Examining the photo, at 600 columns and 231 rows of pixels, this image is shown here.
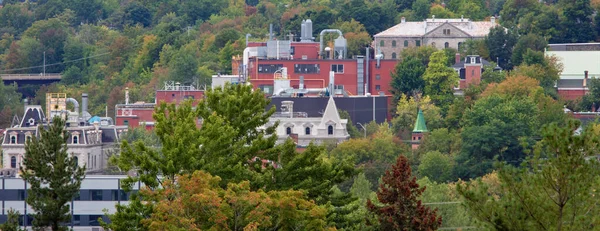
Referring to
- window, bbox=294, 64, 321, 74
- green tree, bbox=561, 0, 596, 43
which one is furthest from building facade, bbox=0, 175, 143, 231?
green tree, bbox=561, 0, 596, 43

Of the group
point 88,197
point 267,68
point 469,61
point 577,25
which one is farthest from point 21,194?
point 577,25

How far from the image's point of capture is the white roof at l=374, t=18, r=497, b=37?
131 m

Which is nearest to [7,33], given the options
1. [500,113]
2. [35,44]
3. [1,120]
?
[35,44]

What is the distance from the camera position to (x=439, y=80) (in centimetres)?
11894

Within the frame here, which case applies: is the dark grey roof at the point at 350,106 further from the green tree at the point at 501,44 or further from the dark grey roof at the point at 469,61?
the green tree at the point at 501,44

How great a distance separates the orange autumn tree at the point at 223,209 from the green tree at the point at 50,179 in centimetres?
364

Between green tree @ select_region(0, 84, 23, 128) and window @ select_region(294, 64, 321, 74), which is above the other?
window @ select_region(294, 64, 321, 74)

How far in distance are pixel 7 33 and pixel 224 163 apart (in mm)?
138154

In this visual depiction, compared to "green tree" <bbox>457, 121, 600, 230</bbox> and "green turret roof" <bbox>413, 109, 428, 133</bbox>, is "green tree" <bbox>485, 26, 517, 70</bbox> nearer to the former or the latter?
"green turret roof" <bbox>413, 109, 428, 133</bbox>

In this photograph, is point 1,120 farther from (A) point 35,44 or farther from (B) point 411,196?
(B) point 411,196

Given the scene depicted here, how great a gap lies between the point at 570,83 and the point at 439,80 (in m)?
8.14

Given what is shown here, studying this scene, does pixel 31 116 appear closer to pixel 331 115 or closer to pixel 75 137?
pixel 75 137

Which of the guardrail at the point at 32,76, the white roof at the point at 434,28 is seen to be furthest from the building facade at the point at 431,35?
the guardrail at the point at 32,76

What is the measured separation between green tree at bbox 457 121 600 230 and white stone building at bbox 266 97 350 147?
6856 cm
